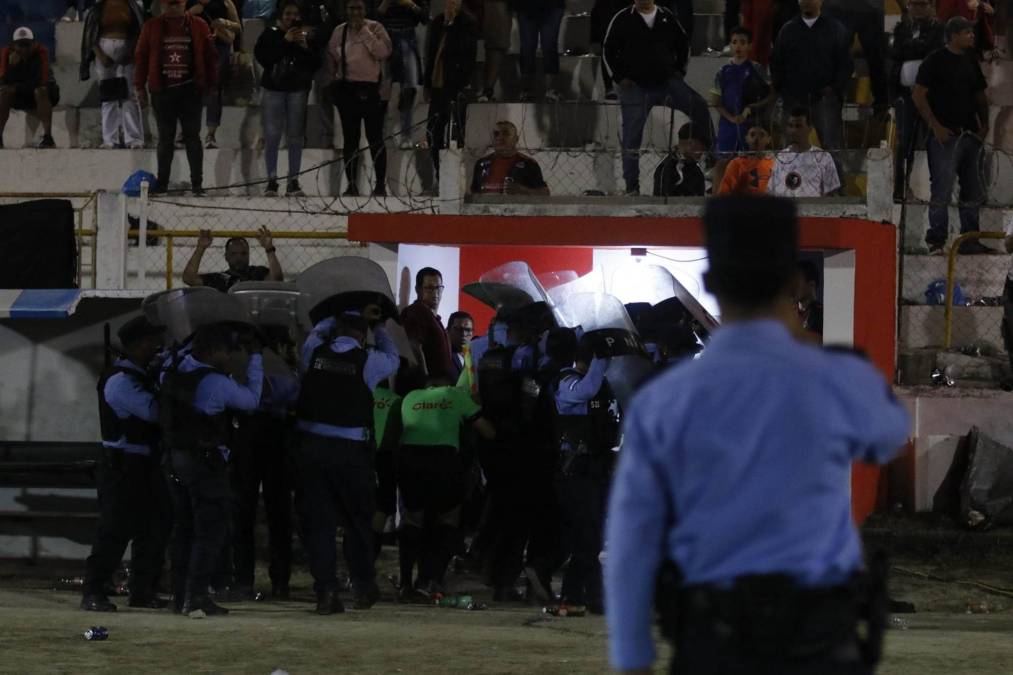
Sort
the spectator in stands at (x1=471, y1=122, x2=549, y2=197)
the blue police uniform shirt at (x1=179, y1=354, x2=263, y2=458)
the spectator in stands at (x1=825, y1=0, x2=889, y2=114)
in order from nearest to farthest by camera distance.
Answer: the blue police uniform shirt at (x1=179, y1=354, x2=263, y2=458) → the spectator in stands at (x1=471, y1=122, x2=549, y2=197) → the spectator in stands at (x1=825, y1=0, x2=889, y2=114)

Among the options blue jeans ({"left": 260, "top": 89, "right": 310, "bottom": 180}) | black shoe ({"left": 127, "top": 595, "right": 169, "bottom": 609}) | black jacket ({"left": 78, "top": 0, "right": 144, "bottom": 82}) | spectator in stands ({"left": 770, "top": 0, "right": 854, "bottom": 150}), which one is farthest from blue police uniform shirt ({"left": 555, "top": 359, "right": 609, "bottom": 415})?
black jacket ({"left": 78, "top": 0, "right": 144, "bottom": 82})

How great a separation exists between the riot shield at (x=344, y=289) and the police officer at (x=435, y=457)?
729 mm

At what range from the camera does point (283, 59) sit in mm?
16250

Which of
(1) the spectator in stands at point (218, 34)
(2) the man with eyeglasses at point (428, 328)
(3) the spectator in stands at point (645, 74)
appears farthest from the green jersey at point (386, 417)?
(1) the spectator in stands at point (218, 34)

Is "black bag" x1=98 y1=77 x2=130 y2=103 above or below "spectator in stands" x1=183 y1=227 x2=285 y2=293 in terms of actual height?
above

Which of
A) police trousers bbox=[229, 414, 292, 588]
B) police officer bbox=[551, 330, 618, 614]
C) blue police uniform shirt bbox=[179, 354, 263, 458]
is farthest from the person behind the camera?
police trousers bbox=[229, 414, 292, 588]

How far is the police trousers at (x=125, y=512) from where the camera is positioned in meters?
9.87

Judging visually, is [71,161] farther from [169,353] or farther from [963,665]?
[963,665]

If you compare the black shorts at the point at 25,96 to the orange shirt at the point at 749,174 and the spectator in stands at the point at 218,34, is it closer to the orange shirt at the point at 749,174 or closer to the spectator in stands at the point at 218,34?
the spectator in stands at the point at 218,34

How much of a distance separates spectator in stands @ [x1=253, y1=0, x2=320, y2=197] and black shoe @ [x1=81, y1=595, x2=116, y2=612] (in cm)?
681

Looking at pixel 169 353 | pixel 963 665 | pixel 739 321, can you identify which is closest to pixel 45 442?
pixel 169 353

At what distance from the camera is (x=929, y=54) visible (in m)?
15.7

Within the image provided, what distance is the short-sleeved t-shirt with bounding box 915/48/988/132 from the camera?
50.3 ft

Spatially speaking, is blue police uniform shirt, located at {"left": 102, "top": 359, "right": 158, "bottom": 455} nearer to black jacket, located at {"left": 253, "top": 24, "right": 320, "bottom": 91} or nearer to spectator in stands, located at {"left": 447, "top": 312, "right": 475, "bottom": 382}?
spectator in stands, located at {"left": 447, "top": 312, "right": 475, "bottom": 382}
